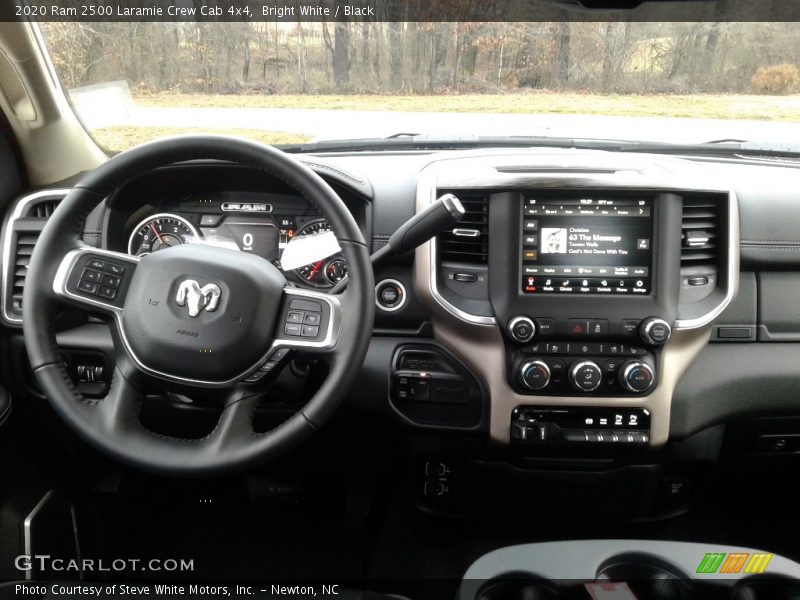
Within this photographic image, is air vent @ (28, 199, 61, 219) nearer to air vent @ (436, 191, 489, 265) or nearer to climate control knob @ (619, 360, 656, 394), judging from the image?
air vent @ (436, 191, 489, 265)

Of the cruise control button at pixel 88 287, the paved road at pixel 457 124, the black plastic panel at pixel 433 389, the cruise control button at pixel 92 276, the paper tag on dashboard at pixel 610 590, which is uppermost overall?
the paved road at pixel 457 124

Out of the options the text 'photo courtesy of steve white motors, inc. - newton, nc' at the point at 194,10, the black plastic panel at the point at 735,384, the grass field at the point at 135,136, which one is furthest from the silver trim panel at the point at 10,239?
the black plastic panel at the point at 735,384

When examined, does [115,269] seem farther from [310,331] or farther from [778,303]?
[778,303]

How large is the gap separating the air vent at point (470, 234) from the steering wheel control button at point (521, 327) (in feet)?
0.68

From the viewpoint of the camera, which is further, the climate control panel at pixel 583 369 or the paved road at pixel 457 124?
the paved road at pixel 457 124

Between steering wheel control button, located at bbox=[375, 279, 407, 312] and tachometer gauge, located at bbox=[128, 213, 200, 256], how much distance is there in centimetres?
63

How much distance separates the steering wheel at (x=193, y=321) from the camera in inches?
63.2

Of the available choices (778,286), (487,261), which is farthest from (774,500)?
(487,261)

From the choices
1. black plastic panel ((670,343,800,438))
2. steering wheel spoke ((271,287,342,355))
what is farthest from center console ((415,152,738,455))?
steering wheel spoke ((271,287,342,355))

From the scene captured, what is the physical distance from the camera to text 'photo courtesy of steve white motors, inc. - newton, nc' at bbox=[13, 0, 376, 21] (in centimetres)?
199

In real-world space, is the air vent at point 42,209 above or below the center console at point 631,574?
above

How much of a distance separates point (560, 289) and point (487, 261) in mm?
237

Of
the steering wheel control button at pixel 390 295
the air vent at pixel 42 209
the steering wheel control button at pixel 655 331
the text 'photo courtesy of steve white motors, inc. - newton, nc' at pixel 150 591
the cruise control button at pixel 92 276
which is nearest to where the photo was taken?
the cruise control button at pixel 92 276

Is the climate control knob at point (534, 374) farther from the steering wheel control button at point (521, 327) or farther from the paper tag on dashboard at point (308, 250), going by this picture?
the paper tag on dashboard at point (308, 250)
